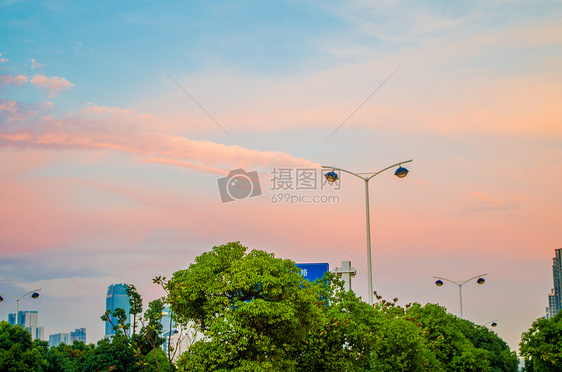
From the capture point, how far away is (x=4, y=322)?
33.2m

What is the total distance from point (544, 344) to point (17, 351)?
28851 millimetres

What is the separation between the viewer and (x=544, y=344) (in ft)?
102

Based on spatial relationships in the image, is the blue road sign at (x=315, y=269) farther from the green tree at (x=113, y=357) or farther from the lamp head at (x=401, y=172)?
the lamp head at (x=401, y=172)

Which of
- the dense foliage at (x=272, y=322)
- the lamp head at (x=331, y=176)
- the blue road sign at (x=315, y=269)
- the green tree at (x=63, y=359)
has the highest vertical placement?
the lamp head at (x=331, y=176)

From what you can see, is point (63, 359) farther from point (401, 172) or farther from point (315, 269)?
point (401, 172)

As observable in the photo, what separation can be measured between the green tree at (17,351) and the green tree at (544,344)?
90.1 feet

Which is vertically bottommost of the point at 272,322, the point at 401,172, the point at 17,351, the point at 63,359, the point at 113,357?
the point at 63,359

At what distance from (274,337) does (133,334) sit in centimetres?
1848

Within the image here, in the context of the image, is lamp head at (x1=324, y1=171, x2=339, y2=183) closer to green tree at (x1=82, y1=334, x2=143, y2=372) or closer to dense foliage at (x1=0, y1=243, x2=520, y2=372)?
dense foliage at (x1=0, y1=243, x2=520, y2=372)

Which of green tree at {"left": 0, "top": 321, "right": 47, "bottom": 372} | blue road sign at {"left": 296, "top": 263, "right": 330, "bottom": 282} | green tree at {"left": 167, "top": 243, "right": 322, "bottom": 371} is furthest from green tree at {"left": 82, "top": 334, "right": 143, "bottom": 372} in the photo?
green tree at {"left": 167, "top": 243, "right": 322, "bottom": 371}

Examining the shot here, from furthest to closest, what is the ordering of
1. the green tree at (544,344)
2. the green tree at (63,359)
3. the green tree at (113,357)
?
the green tree at (63,359) → the green tree at (113,357) → the green tree at (544,344)

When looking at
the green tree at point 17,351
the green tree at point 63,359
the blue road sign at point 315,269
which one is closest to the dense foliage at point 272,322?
the green tree at point 17,351

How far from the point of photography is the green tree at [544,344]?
1196 inches

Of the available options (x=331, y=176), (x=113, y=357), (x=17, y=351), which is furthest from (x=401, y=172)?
(x=17, y=351)
